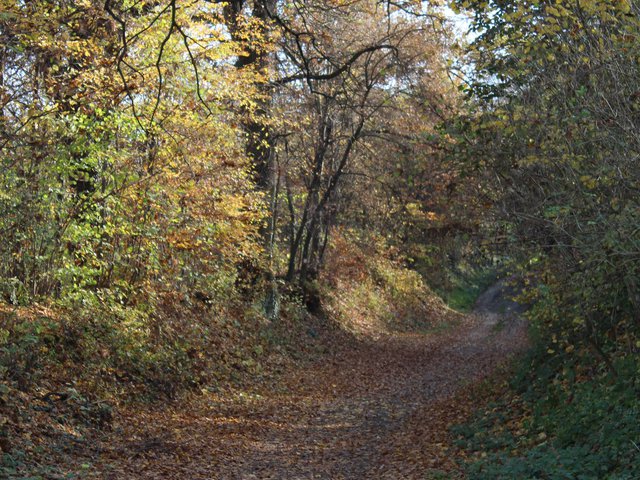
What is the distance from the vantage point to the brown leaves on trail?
26.0 feet

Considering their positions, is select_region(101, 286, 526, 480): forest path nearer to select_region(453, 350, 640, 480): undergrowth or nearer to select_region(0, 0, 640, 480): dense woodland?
select_region(0, 0, 640, 480): dense woodland

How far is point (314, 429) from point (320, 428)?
4.8 inches

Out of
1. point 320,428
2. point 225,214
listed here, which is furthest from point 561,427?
point 225,214

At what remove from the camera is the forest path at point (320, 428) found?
796 centimetres

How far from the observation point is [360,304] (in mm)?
24922

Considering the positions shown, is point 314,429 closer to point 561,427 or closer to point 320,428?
point 320,428

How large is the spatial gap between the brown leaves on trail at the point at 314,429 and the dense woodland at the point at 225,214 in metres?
0.38

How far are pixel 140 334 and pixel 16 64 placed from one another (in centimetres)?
462

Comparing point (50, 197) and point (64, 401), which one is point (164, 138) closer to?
point (50, 197)

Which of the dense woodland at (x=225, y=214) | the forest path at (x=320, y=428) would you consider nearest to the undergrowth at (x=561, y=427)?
the dense woodland at (x=225, y=214)

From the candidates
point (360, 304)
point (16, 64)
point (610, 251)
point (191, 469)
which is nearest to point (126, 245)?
point (16, 64)

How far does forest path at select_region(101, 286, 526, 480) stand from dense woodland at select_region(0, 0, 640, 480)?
50 cm

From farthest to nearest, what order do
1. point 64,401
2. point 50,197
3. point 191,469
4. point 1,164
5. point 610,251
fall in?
point 50,197, point 1,164, point 64,401, point 191,469, point 610,251

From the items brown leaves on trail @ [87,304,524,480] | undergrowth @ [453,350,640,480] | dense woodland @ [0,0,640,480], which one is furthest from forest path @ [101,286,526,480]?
undergrowth @ [453,350,640,480]
